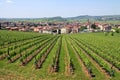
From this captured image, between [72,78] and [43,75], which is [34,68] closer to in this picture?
[43,75]

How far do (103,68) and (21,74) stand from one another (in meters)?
10.5

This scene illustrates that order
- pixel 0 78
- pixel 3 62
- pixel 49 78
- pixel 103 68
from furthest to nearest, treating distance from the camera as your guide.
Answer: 1. pixel 3 62
2. pixel 103 68
3. pixel 49 78
4. pixel 0 78

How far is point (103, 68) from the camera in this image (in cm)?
3011

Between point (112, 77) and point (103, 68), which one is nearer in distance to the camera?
point (112, 77)

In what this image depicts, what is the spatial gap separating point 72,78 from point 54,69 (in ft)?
13.0

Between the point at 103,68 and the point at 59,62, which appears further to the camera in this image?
the point at 59,62

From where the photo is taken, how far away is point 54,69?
94.5ft

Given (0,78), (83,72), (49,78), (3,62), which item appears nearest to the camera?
(0,78)

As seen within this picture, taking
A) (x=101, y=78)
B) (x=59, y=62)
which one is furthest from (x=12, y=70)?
(x=101, y=78)

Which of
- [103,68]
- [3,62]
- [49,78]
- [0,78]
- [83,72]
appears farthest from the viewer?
[3,62]

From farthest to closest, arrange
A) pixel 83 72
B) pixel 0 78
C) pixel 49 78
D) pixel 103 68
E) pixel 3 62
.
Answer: pixel 3 62
pixel 103 68
pixel 83 72
pixel 49 78
pixel 0 78

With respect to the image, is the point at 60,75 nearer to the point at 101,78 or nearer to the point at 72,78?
the point at 72,78

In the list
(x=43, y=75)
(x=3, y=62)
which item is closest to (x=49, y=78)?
(x=43, y=75)

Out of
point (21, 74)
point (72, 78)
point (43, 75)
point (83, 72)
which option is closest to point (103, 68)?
point (83, 72)
